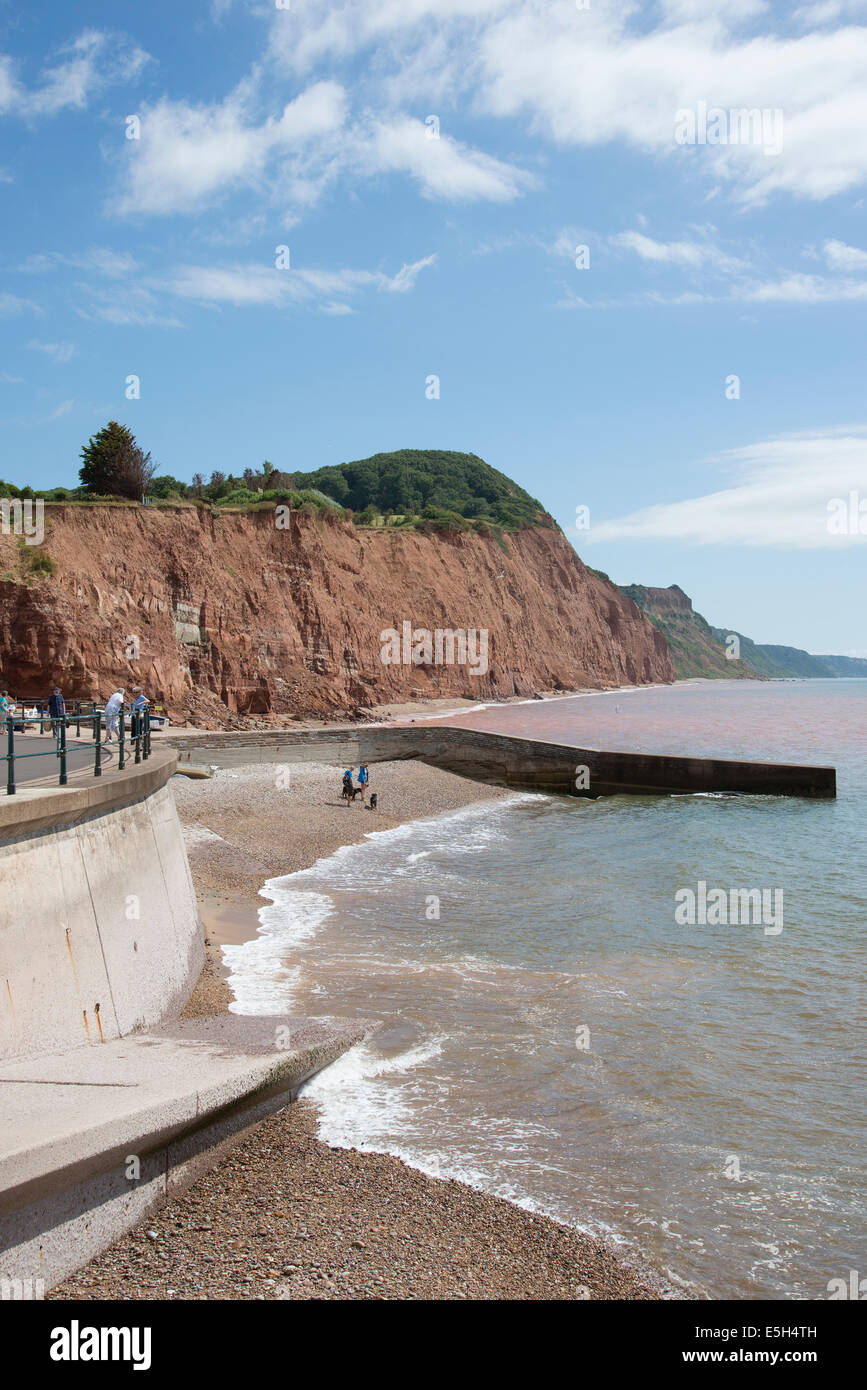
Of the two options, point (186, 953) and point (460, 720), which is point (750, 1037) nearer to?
point (186, 953)

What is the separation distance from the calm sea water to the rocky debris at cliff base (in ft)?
1.20

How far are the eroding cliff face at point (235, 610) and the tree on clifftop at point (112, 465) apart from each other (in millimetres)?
3407

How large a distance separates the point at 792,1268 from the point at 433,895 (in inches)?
408

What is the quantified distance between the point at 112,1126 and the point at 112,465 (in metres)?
48.6

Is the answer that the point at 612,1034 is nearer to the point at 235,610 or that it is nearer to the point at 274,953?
the point at 274,953

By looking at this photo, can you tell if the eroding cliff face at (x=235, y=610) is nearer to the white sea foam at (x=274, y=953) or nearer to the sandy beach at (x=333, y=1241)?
the white sea foam at (x=274, y=953)

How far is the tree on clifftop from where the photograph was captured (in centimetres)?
4859

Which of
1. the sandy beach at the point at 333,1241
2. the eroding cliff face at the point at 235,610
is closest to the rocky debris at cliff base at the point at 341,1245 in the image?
the sandy beach at the point at 333,1241

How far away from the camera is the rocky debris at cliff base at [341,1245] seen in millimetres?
5121

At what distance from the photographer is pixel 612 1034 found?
376 inches

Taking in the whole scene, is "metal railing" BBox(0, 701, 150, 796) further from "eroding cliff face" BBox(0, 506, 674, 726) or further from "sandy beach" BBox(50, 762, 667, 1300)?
"eroding cliff face" BBox(0, 506, 674, 726)

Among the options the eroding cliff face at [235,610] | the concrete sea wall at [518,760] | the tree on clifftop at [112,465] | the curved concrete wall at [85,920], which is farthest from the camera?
the tree on clifftop at [112,465]

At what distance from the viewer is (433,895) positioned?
52.5 ft

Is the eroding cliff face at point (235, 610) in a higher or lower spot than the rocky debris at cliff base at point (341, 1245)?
higher
